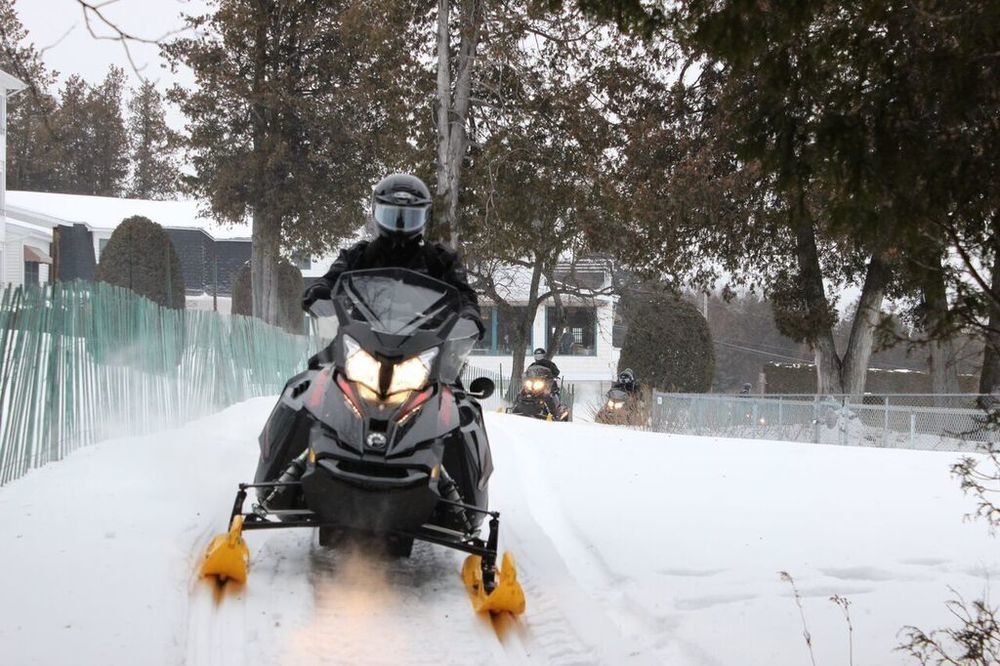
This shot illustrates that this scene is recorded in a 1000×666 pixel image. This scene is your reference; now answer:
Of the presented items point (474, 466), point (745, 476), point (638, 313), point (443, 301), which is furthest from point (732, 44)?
point (638, 313)

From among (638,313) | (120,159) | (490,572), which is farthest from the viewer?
(120,159)

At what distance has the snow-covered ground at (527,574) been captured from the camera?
193 inches

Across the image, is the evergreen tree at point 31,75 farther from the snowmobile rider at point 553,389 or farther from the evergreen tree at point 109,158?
the evergreen tree at point 109,158

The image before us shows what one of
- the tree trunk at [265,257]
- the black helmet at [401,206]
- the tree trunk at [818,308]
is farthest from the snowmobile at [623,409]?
the black helmet at [401,206]

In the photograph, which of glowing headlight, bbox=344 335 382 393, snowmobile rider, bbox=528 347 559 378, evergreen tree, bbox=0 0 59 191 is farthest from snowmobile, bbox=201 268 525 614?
snowmobile rider, bbox=528 347 559 378

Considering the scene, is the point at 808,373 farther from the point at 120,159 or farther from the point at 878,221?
the point at 120,159

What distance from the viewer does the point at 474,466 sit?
6.19 m

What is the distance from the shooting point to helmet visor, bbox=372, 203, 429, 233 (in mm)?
6648

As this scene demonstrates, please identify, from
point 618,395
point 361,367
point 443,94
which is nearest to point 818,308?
point 618,395

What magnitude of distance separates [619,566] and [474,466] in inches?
58.5

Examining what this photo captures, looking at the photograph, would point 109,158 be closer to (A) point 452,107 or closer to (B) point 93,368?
(A) point 452,107

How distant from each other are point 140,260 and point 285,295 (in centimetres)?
734

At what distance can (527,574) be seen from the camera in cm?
679

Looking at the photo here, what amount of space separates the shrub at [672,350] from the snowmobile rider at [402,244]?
25.9 m
